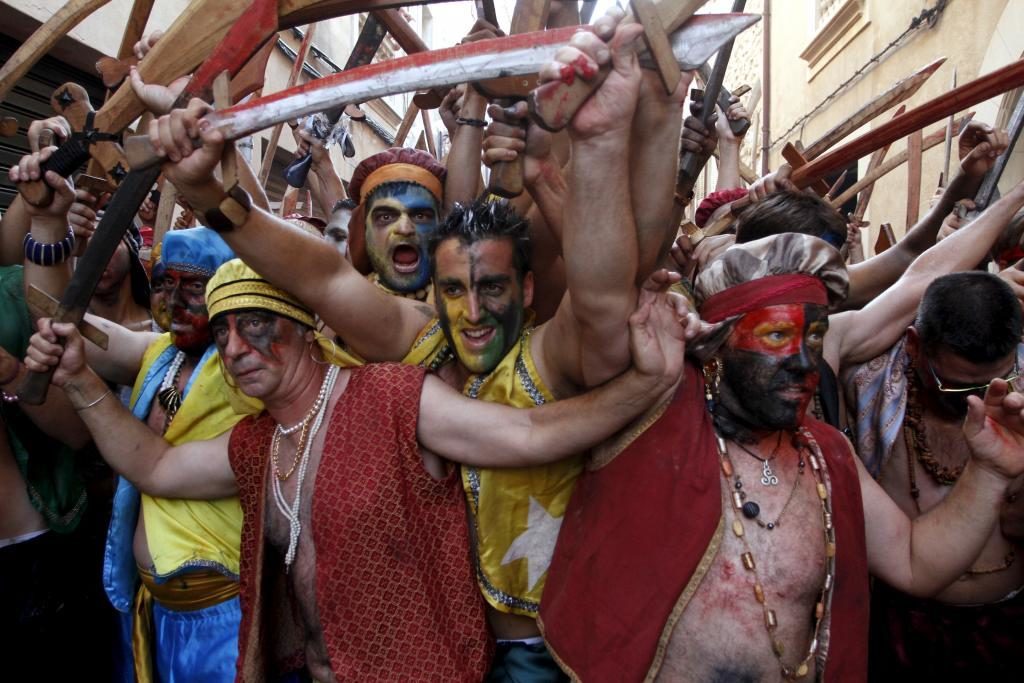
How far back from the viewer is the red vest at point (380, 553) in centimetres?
185

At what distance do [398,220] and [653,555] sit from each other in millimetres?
1537

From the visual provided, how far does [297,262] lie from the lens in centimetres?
184

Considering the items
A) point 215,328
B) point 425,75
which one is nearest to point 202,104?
point 425,75

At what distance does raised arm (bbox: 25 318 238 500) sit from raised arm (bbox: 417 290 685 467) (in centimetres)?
76

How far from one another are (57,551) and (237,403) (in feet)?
3.82

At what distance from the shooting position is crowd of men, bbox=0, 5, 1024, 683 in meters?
1.64

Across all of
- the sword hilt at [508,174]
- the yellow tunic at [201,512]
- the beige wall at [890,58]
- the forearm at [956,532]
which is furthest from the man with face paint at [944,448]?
the beige wall at [890,58]

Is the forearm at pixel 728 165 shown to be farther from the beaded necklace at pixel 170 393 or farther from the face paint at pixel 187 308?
the beaded necklace at pixel 170 393

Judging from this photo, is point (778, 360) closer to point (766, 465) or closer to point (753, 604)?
point (766, 465)

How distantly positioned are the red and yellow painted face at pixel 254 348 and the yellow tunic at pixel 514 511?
1.87ft

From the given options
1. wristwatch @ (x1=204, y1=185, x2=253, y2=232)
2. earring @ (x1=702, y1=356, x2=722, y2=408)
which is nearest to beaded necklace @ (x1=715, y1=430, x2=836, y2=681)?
earring @ (x1=702, y1=356, x2=722, y2=408)

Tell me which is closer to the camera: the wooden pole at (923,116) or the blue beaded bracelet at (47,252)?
the blue beaded bracelet at (47,252)

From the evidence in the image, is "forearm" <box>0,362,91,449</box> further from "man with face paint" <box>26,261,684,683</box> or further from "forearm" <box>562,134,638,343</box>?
"forearm" <box>562,134,638,343</box>

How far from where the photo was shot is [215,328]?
6.48ft
